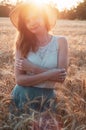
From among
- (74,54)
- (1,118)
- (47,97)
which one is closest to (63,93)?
(47,97)

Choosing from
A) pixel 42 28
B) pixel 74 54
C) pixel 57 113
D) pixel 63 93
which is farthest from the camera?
pixel 74 54

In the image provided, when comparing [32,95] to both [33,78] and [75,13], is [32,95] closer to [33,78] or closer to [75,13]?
[33,78]

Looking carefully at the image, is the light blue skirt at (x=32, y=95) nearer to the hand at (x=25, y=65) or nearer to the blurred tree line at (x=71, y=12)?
the hand at (x=25, y=65)

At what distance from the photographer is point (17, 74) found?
3650 mm

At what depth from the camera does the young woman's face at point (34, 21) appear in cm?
348

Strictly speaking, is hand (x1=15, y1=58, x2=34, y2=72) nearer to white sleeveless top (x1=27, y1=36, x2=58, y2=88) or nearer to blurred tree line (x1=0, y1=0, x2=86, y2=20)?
white sleeveless top (x1=27, y1=36, x2=58, y2=88)

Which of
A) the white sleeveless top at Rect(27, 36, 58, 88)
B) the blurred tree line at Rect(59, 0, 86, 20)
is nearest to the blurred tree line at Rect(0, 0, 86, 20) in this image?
the blurred tree line at Rect(59, 0, 86, 20)

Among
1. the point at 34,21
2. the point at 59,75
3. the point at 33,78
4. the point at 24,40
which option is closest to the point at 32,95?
the point at 33,78

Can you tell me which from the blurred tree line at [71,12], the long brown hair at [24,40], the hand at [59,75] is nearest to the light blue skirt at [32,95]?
the hand at [59,75]

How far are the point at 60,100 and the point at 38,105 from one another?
0.57 feet

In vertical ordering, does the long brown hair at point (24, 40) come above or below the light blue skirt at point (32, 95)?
above

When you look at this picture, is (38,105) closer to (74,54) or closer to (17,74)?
(17,74)

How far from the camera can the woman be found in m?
3.52

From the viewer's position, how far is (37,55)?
368 cm
